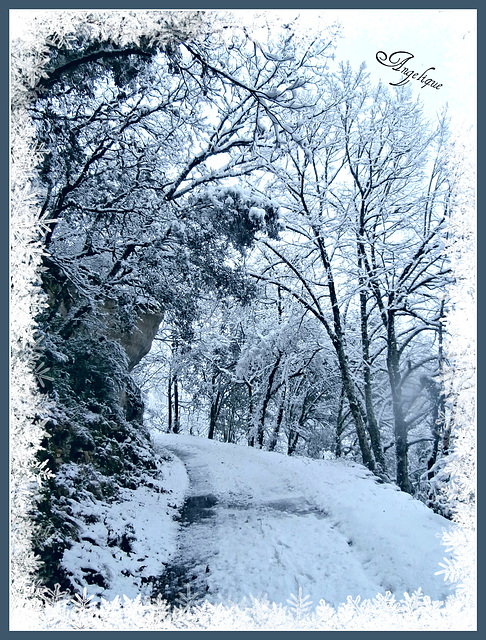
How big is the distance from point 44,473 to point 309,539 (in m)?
3.96

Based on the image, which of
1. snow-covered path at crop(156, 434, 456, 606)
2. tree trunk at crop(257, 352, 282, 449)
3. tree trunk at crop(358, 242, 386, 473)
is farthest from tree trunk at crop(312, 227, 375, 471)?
tree trunk at crop(257, 352, 282, 449)

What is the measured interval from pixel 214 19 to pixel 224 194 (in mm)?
2305

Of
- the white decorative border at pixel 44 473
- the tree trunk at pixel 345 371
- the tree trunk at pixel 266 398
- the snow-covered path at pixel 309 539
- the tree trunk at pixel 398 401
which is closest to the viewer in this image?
the white decorative border at pixel 44 473

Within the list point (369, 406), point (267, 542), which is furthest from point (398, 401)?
point (267, 542)

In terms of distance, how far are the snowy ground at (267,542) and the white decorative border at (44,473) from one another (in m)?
0.31

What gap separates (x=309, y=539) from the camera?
5.43m

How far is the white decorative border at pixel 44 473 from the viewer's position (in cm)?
279

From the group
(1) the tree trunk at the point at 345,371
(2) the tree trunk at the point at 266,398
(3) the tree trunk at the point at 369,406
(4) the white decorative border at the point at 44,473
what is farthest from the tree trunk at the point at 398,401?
(4) the white decorative border at the point at 44,473

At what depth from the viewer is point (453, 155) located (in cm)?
379

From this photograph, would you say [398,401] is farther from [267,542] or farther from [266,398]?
[266,398]

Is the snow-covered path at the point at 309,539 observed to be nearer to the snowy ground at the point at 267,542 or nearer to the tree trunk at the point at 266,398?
the snowy ground at the point at 267,542

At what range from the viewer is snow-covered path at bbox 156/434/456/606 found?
3727 millimetres

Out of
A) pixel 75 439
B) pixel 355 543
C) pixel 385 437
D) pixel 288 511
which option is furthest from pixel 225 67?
pixel 385 437

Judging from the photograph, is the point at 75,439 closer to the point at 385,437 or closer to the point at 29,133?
the point at 29,133
